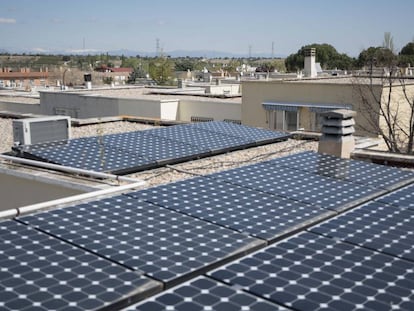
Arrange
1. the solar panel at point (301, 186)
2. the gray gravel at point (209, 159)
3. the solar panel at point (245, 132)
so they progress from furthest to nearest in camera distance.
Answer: the solar panel at point (245, 132), the gray gravel at point (209, 159), the solar panel at point (301, 186)

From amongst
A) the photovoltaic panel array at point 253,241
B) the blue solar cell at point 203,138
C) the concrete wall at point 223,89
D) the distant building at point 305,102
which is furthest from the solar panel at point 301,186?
the concrete wall at point 223,89

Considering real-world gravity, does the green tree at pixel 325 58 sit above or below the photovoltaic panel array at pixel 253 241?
above

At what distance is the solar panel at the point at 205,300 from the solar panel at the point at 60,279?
18cm

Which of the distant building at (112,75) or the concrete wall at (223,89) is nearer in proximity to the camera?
the concrete wall at (223,89)

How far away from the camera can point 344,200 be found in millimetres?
7957

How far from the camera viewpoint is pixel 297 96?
3328 centimetres

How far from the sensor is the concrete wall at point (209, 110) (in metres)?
36.2

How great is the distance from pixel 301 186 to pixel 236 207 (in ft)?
6.05

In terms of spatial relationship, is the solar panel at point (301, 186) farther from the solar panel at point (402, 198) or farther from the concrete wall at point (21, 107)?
the concrete wall at point (21, 107)

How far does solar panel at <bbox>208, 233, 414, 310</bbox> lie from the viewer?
4547 millimetres

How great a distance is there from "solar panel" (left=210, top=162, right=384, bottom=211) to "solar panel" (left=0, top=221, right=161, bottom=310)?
12.3 feet

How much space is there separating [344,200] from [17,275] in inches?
198

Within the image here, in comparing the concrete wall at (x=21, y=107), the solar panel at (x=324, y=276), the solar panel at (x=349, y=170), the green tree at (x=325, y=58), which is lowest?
the concrete wall at (x=21, y=107)

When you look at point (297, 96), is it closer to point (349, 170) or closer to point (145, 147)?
point (145, 147)
